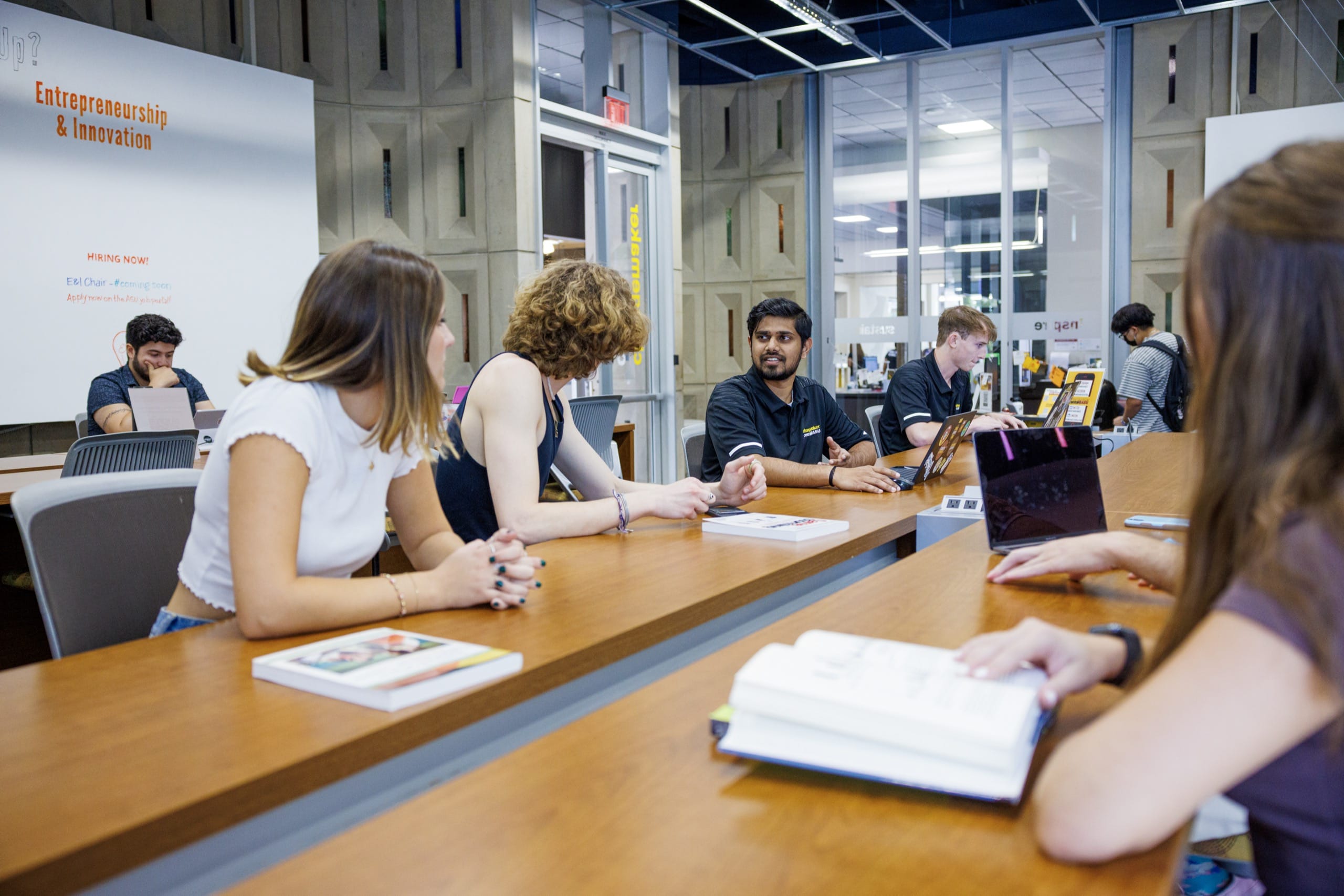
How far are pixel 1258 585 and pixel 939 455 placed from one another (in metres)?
2.43

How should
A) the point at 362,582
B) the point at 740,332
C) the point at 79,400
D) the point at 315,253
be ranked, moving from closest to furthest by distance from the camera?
the point at 362,582 → the point at 79,400 → the point at 315,253 → the point at 740,332

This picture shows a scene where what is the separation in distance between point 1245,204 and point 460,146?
608 cm

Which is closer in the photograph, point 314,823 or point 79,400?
point 314,823

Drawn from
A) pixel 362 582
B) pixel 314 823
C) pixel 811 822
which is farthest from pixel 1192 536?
pixel 362 582

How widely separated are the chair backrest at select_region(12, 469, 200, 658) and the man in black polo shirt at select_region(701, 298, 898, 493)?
192 centimetres

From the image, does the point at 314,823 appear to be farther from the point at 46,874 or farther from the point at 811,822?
the point at 811,822

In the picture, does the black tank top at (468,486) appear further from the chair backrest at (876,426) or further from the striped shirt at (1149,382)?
the striped shirt at (1149,382)

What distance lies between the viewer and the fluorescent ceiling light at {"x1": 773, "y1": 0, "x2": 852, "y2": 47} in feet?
21.2

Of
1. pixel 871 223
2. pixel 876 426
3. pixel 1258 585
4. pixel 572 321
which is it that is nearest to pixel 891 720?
pixel 1258 585

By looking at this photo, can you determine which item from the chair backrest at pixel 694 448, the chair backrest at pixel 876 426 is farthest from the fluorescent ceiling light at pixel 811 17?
the chair backrest at pixel 694 448

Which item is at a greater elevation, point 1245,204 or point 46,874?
point 1245,204

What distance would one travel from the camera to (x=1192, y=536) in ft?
2.92

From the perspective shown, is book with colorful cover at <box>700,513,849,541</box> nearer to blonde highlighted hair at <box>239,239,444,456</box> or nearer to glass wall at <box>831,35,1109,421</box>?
blonde highlighted hair at <box>239,239,444,456</box>

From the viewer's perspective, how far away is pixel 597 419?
5105 mm
